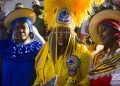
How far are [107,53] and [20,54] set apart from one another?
1.63 metres

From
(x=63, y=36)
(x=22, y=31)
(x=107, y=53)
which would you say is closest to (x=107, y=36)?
Result: (x=107, y=53)

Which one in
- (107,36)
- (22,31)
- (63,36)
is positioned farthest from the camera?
(22,31)

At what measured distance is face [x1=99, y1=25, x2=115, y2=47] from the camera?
222 inches

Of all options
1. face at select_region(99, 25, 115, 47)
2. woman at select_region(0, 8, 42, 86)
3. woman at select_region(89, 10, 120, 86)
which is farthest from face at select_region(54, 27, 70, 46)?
woman at select_region(0, 8, 42, 86)

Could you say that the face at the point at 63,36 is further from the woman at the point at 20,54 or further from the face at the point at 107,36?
the woman at the point at 20,54

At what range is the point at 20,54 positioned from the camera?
6801 millimetres

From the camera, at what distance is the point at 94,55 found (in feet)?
19.4

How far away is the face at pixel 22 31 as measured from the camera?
679cm

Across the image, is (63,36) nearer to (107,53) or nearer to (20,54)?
(107,53)

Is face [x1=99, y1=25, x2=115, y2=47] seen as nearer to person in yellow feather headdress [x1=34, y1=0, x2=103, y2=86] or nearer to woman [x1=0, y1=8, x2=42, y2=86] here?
person in yellow feather headdress [x1=34, y1=0, x2=103, y2=86]

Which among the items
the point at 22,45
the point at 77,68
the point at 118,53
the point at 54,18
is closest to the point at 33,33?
the point at 22,45

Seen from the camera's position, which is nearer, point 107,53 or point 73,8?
point 107,53

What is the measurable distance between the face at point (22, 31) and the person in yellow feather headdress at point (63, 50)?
1.51 ft

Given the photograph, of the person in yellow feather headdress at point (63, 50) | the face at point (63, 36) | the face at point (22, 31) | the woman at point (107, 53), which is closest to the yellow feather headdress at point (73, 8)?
the person in yellow feather headdress at point (63, 50)
